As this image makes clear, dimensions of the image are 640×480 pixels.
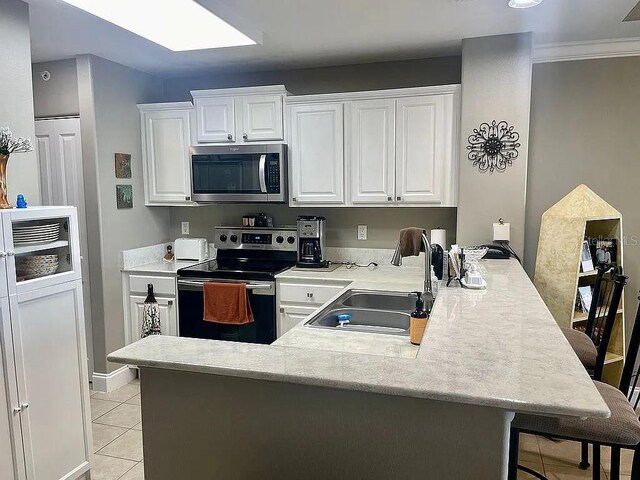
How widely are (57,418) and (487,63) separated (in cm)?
330

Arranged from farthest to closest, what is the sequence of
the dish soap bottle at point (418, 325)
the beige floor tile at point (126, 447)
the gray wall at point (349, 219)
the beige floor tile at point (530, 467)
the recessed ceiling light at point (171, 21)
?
1. the gray wall at point (349, 219)
2. the beige floor tile at point (126, 447)
3. the beige floor tile at point (530, 467)
4. the recessed ceiling light at point (171, 21)
5. the dish soap bottle at point (418, 325)

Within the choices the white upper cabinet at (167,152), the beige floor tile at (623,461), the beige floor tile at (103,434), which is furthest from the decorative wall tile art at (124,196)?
the beige floor tile at (623,461)

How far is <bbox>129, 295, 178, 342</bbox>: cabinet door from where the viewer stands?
3729mm

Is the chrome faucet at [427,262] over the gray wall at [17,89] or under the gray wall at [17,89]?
under

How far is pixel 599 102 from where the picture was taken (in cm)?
334

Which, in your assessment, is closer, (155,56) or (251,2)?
(251,2)

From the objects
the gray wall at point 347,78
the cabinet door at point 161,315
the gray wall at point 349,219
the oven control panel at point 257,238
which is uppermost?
the gray wall at point 347,78

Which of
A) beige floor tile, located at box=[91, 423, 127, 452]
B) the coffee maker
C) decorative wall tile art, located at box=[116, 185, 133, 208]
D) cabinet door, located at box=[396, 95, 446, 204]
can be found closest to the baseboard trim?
beige floor tile, located at box=[91, 423, 127, 452]

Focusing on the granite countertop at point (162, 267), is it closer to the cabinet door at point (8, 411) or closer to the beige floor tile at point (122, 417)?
the beige floor tile at point (122, 417)

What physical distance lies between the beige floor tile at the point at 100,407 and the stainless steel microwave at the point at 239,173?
5.55ft

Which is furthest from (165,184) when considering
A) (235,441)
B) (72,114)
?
(235,441)

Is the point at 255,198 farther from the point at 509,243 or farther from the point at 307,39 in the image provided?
the point at 509,243

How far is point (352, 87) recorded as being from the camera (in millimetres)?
3820

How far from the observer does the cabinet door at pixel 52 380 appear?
2184 millimetres
